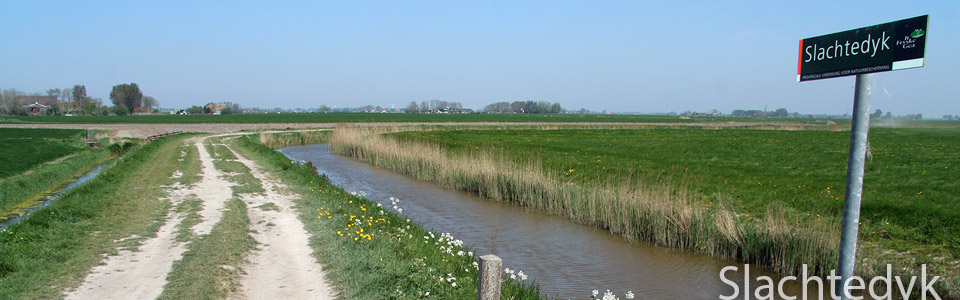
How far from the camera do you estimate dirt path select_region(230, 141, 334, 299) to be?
6.24 metres

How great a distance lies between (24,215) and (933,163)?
94.3 ft

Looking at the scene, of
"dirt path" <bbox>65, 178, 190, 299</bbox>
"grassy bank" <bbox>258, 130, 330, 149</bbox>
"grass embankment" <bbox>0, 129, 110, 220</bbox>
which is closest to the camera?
"dirt path" <bbox>65, 178, 190, 299</bbox>

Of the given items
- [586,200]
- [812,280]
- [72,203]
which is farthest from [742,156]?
[72,203]

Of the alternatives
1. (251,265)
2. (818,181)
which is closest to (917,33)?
(251,265)

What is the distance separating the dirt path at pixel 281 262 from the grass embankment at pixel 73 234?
1868mm

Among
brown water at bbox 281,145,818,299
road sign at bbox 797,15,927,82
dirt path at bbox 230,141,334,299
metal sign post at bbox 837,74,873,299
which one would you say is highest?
road sign at bbox 797,15,927,82

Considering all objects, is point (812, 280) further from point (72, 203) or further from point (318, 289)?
point (72, 203)

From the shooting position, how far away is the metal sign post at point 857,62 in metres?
2.98

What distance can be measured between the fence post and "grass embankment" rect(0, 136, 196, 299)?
16.5 ft

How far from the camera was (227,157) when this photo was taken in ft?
78.1

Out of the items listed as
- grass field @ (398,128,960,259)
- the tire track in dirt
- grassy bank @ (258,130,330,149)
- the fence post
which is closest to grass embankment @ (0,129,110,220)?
the tire track in dirt

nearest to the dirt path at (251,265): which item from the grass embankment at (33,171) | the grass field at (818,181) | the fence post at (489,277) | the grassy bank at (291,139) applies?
the fence post at (489,277)

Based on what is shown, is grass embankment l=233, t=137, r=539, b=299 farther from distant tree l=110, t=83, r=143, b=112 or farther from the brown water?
distant tree l=110, t=83, r=143, b=112

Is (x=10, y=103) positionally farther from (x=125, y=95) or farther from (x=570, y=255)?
(x=570, y=255)
